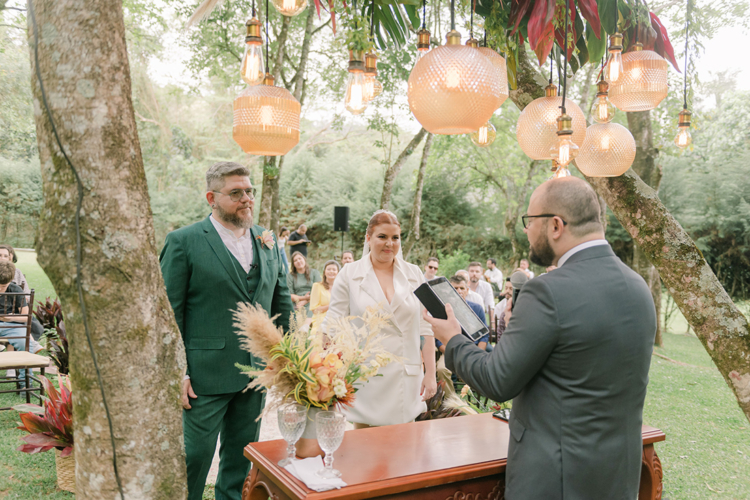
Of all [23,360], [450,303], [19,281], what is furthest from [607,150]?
[19,281]

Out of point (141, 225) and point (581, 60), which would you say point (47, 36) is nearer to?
point (141, 225)

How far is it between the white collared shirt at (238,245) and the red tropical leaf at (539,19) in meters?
1.79

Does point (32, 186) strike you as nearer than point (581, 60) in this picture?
No

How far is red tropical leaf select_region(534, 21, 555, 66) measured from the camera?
2256 mm

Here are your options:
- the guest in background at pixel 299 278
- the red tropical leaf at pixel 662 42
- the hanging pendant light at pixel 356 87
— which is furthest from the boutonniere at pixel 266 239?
the guest in background at pixel 299 278

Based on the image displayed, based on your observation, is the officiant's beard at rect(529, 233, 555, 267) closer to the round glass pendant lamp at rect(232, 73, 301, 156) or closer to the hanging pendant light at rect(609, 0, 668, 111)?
the round glass pendant lamp at rect(232, 73, 301, 156)

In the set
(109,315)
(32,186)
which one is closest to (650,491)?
(109,315)

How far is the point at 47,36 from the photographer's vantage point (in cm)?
146

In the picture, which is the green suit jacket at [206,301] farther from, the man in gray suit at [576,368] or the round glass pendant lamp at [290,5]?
the man in gray suit at [576,368]

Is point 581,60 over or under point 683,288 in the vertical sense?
over

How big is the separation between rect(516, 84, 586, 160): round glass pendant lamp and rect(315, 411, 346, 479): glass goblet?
71.6 inches

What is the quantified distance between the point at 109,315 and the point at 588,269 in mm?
1527

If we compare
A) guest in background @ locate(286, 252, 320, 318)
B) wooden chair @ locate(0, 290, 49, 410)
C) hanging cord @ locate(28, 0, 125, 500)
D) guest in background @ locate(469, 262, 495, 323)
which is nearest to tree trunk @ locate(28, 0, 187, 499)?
hanging cord @ locate(28, 0, 125, 500)

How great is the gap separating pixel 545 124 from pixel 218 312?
2060 millimetres
